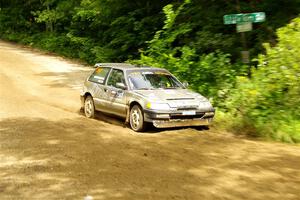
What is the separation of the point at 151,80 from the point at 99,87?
5.66 ft

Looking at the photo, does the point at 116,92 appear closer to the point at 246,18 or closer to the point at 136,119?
the point at 136,119

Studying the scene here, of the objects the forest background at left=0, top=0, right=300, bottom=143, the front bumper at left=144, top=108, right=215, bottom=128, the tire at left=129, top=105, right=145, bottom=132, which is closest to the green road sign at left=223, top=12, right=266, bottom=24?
the forest background at left=0, top=0, right=300, bottom=143

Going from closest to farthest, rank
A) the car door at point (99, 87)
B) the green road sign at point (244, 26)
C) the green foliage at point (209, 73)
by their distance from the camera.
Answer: the green road sign at point (244, 26) < the car door at point (99, 87) < the green foliage at point (209, 73)

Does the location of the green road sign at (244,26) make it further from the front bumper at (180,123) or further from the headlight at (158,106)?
the headlight at (158,106)

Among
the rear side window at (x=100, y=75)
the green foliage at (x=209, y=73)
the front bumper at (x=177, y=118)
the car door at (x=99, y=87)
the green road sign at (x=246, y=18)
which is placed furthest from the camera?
the green foliage at (x=209, y=73)

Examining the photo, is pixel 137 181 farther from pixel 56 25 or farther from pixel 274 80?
pixel 56 25

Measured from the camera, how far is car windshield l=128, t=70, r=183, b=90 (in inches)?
488

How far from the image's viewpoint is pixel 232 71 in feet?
46.2

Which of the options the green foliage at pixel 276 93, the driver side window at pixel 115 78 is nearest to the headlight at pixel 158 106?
the driver side window at pixel 115 78

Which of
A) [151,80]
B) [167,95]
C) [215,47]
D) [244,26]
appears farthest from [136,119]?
[215,47]

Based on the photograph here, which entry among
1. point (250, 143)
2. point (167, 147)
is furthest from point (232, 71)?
point (167, 147)

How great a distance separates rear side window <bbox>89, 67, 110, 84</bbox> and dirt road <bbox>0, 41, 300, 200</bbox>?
3.66 ft

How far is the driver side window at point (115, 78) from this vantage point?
12819mm

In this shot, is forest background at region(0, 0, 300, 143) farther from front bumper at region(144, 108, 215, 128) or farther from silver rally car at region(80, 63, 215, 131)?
silver rally car at region(80, 63, 215, 131)
